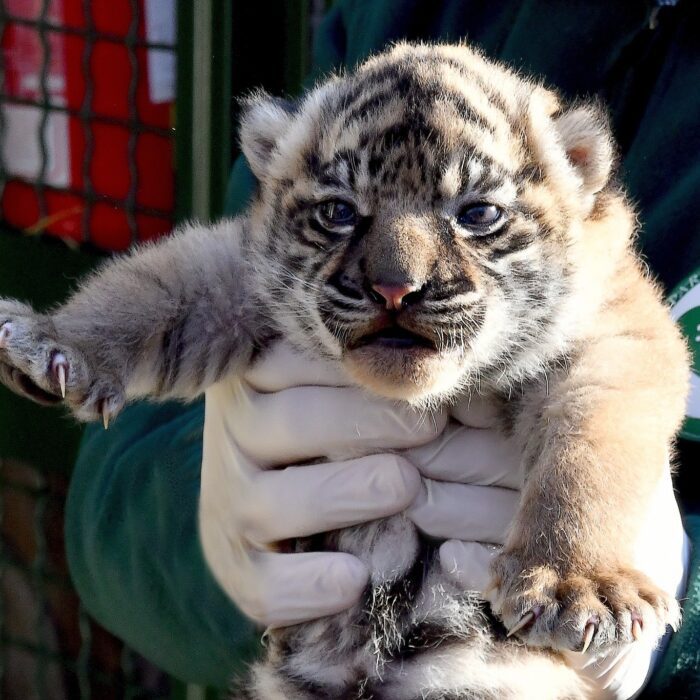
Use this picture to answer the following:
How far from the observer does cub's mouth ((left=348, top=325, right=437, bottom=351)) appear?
142cm


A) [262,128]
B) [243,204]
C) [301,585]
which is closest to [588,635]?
[301,585]

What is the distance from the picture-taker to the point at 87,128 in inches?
120

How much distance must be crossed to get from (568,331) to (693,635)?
54cm

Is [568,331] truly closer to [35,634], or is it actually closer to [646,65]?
[646,65]

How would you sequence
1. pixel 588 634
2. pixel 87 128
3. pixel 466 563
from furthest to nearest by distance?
1. pixel 87 128
2. pixel 466 563
3. pixel 588 634

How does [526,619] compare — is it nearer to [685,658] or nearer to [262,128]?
[685,658]

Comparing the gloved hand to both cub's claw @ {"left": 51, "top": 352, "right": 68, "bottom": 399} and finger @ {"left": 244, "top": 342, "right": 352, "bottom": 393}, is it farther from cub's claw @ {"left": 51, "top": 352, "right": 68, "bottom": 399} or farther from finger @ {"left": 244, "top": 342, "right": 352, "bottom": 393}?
cub's claw @ {"left": 51, "top": 352, "right": 68, "bottom": 399}

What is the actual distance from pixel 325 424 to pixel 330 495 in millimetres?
126

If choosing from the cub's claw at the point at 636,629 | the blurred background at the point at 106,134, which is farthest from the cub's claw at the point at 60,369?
the blurred background at the point at 106,134

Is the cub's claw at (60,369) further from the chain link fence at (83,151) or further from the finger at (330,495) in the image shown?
the chain link fence at (83,151)

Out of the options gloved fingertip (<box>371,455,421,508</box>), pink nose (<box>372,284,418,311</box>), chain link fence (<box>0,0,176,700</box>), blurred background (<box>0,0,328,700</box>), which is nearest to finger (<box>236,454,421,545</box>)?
gloved fingertip (<box>371,455,421,508</box>)

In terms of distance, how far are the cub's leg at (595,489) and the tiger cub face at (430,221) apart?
3.7 inches

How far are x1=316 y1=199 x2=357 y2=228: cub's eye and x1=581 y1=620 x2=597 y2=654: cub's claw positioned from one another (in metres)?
0.64

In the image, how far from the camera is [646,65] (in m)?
1.95
